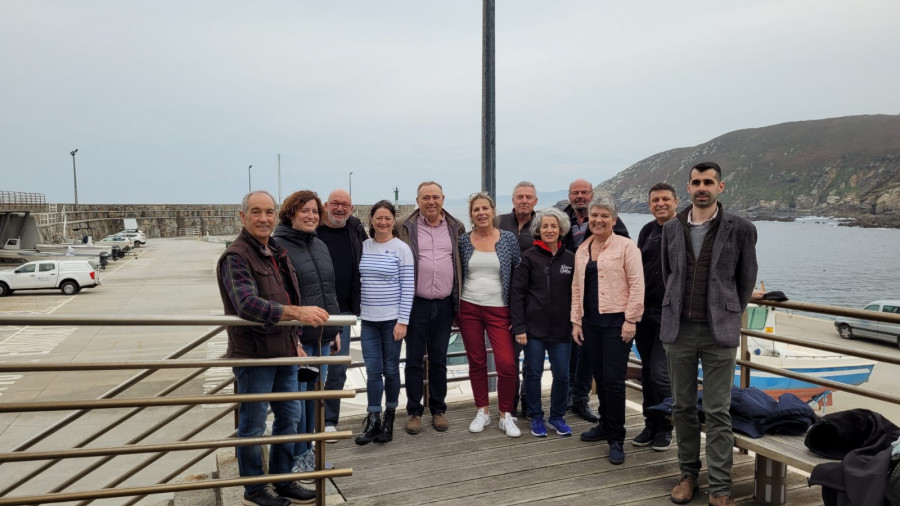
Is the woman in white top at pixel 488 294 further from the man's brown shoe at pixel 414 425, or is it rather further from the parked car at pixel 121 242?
the parked car at pixel 121 242

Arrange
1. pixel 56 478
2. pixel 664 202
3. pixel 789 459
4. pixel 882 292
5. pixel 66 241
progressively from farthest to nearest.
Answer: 1. pixel 882 292
2. pixel 66 241
3. pixel 56 478
4. pixel 664 202
5. pixel 789 459

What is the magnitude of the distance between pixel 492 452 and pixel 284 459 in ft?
5.28

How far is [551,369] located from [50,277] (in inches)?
1119

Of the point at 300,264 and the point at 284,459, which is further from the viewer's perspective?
the point at 300,264

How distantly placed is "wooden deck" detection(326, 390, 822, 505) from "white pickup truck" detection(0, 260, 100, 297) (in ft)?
89.4

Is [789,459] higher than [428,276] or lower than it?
lower

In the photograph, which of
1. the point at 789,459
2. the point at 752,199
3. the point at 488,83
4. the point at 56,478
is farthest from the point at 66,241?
the point at 752,199

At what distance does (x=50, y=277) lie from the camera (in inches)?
1006

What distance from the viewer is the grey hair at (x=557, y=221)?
421cm

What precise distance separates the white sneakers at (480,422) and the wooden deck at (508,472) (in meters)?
0.06

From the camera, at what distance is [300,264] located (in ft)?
12.1

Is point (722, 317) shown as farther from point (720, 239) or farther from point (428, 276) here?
point (428, 276)

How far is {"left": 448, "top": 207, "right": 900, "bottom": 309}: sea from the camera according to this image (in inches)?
2222

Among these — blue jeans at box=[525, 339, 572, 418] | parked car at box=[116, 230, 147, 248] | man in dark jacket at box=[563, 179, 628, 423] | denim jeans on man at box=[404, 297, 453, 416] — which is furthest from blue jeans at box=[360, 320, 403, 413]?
parked car at box=[116, 230, 147, 248]
